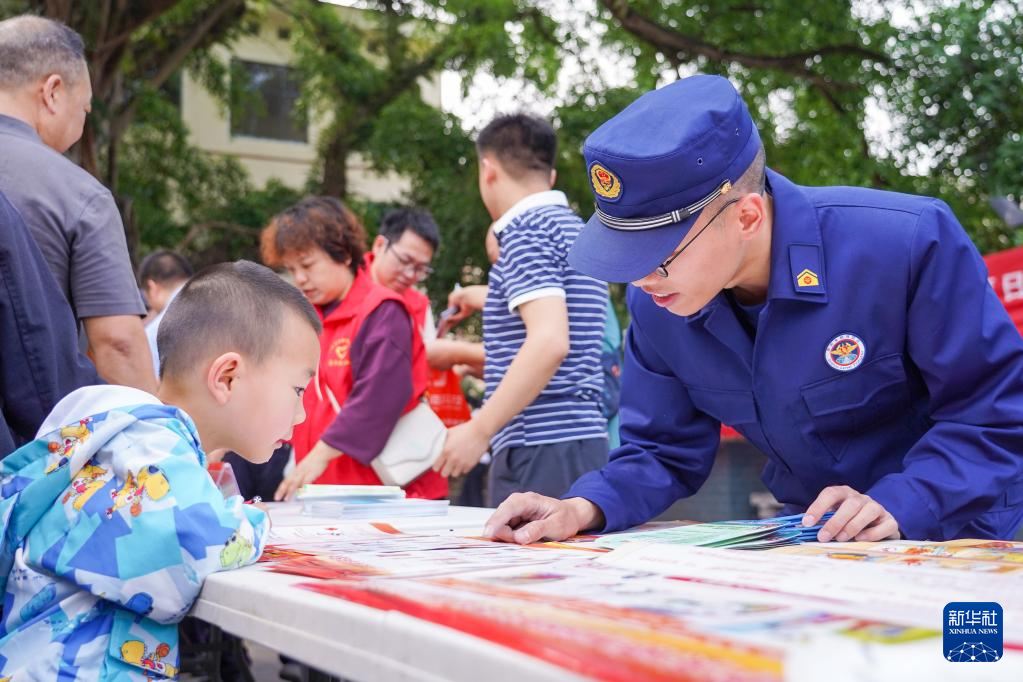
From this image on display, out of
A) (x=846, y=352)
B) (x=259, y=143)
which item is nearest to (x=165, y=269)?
(x=846, y=352)

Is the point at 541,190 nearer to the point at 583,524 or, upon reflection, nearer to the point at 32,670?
the point at 583,524

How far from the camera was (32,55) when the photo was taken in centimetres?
274

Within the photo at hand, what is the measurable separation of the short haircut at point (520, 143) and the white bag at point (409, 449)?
0.80 metres

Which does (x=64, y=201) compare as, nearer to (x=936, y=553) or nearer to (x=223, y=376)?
(x=223, y=376)

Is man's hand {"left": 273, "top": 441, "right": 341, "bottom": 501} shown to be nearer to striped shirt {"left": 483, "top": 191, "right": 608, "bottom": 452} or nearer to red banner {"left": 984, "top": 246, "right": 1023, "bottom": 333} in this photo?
striped shirt {"left": 483, "top": 191, "right": 608, "bottom": 452}

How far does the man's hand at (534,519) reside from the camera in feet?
5.33

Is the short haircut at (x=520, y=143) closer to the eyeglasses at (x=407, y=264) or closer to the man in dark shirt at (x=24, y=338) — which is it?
the eyeglasses at (x=407, y=264)

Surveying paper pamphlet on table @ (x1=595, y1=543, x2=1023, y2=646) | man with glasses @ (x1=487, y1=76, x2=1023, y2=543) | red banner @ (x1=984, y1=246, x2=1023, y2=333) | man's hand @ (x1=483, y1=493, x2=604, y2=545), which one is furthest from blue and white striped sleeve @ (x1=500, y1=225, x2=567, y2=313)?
red banner @ (x1=984, y1=246, x2=1023, y2=333)

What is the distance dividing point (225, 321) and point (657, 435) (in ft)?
2.67

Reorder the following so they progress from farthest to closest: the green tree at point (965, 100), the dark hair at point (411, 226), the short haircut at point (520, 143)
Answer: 1. the green tree at point (965, 100)
2. the dark hair at point (411, 226)
3. the short haircut at point (520, 143)

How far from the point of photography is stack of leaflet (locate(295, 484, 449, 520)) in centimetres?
225

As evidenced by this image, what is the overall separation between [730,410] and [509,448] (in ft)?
3.96

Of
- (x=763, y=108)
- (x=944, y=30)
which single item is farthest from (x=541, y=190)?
(x=763, y=108)

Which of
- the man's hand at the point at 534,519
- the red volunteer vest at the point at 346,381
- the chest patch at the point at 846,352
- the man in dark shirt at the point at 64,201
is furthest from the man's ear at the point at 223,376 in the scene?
the red volunteer vest at the point at 346,381
